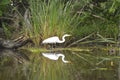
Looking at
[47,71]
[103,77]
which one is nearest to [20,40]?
[47,71]

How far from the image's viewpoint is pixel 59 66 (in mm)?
8016

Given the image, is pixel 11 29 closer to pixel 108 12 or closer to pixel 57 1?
pixel 57 1

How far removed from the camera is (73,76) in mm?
6969

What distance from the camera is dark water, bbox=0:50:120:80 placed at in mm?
6992

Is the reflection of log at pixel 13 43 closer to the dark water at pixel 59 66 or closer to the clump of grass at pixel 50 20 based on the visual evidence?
the clump of grass at pixel 50 20

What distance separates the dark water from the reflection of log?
2.03 ft

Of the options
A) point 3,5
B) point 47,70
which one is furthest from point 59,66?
point 3,5

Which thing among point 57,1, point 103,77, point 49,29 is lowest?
point 103,77

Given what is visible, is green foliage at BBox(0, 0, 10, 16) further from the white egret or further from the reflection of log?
the white egret

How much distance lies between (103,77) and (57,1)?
16.3ft

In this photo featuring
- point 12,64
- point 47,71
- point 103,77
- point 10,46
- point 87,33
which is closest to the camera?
point 103,77

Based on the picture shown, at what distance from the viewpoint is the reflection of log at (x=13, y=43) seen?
11.2 metres

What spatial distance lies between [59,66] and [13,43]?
3438 mm

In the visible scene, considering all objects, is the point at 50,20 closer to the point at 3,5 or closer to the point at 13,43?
the point at 13,43
